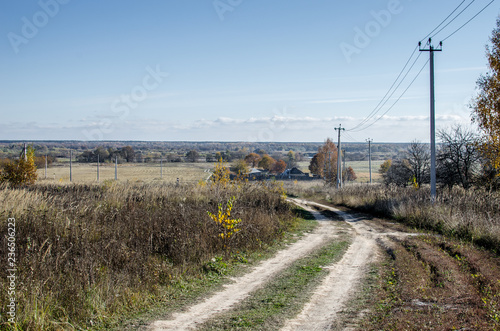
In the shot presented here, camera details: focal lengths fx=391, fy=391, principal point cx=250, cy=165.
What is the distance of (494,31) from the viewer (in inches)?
698

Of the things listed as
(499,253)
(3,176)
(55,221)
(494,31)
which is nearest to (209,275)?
(55,221)

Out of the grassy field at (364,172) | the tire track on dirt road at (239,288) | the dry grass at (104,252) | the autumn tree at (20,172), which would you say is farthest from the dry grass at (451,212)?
the grassy field at (364,172)

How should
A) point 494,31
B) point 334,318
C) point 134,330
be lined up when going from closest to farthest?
1. point 134,330
2. point 334,318
3. point 494,31

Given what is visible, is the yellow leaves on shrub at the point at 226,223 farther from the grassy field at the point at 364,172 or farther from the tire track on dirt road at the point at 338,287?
the grassy field at the point at 364,172

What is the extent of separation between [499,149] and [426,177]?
1599 centimetres

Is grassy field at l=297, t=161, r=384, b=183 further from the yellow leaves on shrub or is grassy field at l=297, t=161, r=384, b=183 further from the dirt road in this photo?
the yellow leaves on shrub

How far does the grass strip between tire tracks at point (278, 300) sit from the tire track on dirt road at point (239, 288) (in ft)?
0.66

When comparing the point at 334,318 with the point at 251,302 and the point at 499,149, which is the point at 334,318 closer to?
the point at 251,302

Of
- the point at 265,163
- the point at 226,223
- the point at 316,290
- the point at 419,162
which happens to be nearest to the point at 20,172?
the point at 226,223

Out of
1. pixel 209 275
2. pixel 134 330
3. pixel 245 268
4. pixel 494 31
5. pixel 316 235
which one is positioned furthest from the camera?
pixel 494 31

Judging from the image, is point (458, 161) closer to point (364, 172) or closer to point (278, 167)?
point (278, 167)

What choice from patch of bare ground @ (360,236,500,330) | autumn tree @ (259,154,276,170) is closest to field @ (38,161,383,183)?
autumn tree @ (259,154,276,170)

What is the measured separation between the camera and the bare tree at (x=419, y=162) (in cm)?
3293

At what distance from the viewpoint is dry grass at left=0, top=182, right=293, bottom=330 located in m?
5.93
